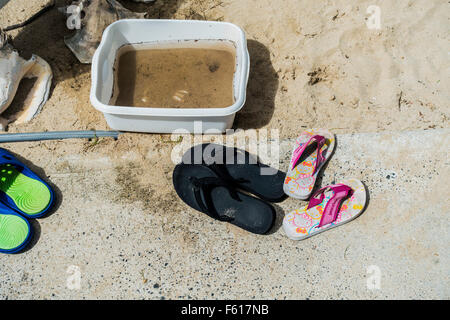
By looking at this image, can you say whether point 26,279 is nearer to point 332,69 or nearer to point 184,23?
point 184,23

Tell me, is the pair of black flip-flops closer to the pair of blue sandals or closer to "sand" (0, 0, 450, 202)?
"sand" (0, 0, 450, 202)

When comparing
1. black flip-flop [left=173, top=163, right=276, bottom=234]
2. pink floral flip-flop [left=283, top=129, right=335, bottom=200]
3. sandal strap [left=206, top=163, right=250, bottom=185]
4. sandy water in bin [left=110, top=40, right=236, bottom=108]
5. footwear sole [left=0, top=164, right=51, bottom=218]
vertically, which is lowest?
footwear sole [left=0, top=164, right=51, bottom=218]

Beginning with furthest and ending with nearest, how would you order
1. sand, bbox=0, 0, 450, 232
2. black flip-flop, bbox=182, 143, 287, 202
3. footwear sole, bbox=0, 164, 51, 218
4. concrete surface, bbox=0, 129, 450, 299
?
sand, bbox=0, 0, 450, 232 → black flip-flop, bbox=182, 143, 287, 202 → footwear sole, bbox=0, 164, 51, 218 → concrete surface, bbox=0, 129, 450, 299

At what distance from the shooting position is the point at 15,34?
2.41 meters

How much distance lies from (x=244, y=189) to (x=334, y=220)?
0.53 m

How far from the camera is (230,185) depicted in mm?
2080

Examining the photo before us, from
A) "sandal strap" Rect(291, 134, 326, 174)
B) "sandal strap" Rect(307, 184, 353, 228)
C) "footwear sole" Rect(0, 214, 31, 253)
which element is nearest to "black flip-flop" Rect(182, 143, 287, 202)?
"sandal strap" Rect(291, 134, 326, 174)

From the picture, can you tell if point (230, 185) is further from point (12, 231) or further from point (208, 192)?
point (12, 231)

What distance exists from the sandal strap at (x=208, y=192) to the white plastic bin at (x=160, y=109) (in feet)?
1.05

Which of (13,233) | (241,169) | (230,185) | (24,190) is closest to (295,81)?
(241,169)

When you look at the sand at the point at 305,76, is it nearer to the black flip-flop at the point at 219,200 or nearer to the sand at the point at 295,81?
the sand at the point at 295,81

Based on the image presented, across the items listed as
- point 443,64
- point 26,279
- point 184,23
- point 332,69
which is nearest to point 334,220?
point 332,69

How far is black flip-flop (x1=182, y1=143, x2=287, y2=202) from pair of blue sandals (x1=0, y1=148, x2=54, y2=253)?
84cm

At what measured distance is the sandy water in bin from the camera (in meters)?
2.13
